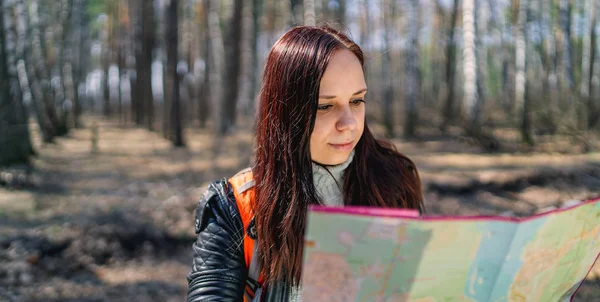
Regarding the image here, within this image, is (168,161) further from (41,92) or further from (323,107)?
(323,107)

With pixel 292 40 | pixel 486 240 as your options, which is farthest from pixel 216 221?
pixel 486 240

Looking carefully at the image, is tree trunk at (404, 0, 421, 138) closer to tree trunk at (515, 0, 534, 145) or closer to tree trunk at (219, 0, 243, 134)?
tree trunk at (515, 0, 534, 145)

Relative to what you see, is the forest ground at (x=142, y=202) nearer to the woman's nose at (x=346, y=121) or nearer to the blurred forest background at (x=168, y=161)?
the blurred forest background at (x=168, y=161)

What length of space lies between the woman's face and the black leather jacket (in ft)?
0.92

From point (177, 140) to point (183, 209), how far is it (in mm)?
7268

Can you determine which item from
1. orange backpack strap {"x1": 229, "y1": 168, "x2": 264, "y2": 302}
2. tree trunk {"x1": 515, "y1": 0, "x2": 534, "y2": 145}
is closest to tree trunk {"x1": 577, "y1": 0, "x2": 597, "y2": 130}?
tree trunk {"x1": 515, "y1": 0, "x2": 534, "y2": 145}

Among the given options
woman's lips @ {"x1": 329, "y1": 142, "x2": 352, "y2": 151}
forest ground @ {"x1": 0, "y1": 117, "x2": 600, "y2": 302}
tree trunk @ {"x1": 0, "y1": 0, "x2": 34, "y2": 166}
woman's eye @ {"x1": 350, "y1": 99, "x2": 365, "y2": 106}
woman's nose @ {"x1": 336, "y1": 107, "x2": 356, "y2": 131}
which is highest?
woman's eye @ {"x1": 350, "y1": 99, "x2": 365, "y2": 106}

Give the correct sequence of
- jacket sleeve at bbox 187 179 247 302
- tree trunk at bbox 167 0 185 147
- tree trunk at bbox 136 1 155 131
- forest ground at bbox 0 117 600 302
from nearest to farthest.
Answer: jacket sleeve at bbox 187 179 247 302
forest ground at bbox 0 117 600 302
tree trunk at bbox 167 0 185 147
tree trunk at bbox 136 1 155 131

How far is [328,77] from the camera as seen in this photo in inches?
50.1

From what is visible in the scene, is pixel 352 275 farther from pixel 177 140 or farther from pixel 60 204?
pixel 177 140

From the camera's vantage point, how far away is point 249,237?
51.7 inches

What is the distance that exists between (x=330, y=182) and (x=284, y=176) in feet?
0.55

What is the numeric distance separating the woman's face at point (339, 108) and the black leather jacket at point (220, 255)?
279 millimetres

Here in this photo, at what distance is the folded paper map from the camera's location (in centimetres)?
84
